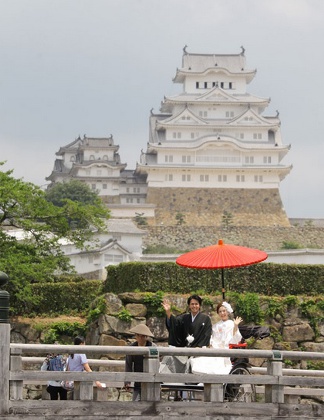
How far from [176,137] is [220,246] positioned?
65.1 metres

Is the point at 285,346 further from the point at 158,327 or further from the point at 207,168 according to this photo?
the point at 207,168

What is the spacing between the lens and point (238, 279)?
2359 cm

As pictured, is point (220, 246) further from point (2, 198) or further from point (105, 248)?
point (105, 248)

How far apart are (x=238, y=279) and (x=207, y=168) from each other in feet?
186

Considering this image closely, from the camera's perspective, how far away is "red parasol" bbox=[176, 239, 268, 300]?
52.6ft

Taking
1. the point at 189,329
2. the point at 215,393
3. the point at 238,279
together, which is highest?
the point at 238,279

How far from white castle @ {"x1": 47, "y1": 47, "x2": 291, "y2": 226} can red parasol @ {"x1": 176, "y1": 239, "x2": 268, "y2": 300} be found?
61.0 metres

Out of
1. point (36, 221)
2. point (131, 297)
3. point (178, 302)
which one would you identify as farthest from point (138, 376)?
point (36, 221)

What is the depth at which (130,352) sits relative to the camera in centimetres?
1193

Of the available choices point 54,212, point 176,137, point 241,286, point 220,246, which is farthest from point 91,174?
point 220,246

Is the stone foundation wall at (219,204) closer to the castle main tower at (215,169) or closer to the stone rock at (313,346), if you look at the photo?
the castle main tower at (215,169)

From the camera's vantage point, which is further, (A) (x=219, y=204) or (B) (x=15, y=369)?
(A) (x=219, y=204)

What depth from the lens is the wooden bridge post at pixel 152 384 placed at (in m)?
11.9

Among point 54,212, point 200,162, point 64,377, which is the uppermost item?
point 200,162
